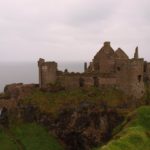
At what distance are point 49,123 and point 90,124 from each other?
229 inches

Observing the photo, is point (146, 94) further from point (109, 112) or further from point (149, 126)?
point (149, 126)

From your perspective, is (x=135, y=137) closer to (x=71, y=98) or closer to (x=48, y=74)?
(x=71, y=98)

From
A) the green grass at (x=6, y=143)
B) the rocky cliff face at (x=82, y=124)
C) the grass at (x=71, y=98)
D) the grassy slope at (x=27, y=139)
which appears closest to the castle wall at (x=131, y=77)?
the grass at (x=71, y=98)

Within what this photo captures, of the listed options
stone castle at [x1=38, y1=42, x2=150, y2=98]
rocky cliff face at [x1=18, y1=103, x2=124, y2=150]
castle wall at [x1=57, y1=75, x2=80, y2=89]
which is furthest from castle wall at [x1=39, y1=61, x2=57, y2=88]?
rocky cliff face at [x1=18, y1=103, x2=124, y2=150]

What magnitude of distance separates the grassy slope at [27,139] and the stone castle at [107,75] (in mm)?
7455

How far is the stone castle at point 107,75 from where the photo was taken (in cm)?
6275

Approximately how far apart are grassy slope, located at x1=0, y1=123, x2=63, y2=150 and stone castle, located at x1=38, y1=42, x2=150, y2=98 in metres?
7.46

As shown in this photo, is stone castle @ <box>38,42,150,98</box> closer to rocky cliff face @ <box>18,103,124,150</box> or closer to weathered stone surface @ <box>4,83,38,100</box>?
weathered stone surface @ <box>4,83,38,100</box>

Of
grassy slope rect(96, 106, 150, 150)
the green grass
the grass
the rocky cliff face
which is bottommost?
the green grass

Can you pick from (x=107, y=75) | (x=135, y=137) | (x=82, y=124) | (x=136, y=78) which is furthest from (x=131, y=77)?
(x=135, y=137)

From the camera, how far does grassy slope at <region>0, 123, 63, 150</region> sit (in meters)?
56.3

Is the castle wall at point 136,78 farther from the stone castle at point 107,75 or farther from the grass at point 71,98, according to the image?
the grass at point 71,98

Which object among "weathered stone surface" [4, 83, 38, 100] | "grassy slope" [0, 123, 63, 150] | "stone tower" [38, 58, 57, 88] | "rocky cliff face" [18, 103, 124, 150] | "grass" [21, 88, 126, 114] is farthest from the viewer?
"weathered stone surface" [4, 83, 38, 100]

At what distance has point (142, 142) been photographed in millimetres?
34281
